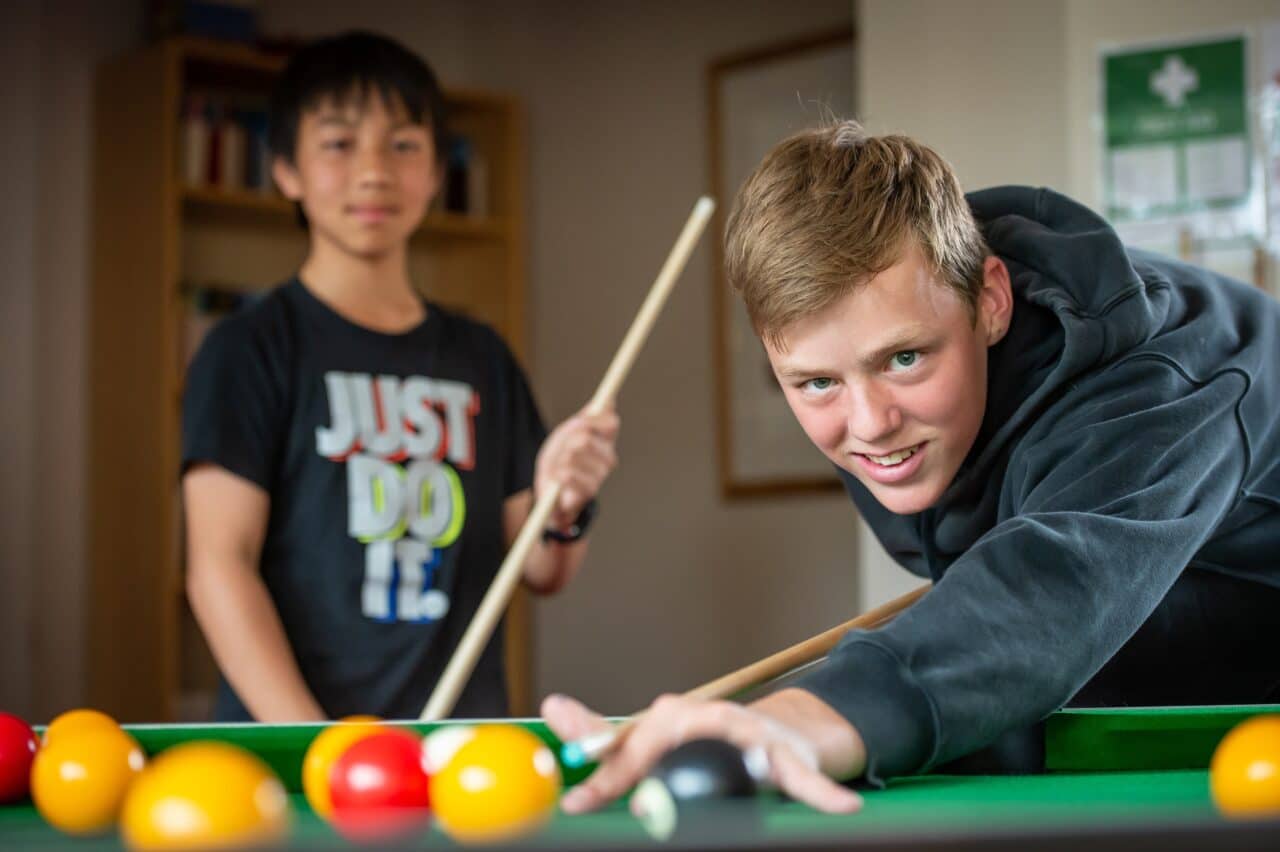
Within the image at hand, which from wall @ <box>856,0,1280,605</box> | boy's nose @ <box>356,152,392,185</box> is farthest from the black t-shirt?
wall @ <box>856,0,1280,605</box>

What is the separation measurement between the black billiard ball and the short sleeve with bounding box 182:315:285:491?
151cm

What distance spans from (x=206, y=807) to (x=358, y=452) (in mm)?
1707

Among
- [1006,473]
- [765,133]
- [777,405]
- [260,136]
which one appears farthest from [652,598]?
[1006,473]

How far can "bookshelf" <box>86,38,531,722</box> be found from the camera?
3.97 m

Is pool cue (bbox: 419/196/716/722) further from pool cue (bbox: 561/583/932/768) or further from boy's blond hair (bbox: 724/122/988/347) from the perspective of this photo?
boy's blond hair (bbox: 724/122/988/347)

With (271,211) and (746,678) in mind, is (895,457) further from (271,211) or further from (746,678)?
(271,211)

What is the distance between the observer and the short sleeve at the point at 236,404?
7.54 ft

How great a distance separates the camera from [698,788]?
854 mm

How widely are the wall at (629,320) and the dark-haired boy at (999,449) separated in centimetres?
275

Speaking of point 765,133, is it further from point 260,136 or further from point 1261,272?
point 1261,272

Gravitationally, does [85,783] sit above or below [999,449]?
below

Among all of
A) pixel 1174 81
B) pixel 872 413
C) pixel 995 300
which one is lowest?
pixel 872 413

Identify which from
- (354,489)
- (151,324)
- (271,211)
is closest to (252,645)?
(354,489)

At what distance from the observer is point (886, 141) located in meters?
1.47
